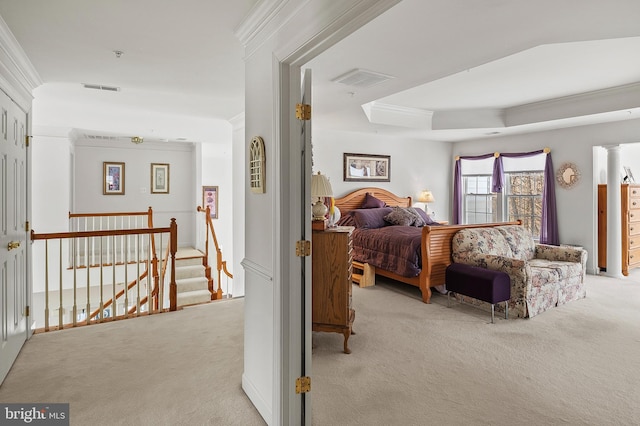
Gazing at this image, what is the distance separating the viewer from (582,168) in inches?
243

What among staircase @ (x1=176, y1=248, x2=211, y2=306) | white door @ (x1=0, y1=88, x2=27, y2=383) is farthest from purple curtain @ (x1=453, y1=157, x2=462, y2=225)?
white door @ (x1=0, y1=88, x2=27, y2=383)

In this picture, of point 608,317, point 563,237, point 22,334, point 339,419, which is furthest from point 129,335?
point 563,237

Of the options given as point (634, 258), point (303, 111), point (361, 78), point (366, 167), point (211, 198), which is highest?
point (361, 78)

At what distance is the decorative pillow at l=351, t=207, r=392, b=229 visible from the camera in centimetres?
601

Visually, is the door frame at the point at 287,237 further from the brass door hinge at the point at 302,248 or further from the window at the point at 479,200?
the window at the point at 479,200

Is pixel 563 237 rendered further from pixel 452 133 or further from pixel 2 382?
pixel 2 382

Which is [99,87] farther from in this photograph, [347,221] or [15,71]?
[347,221]

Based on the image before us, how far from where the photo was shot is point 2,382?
260cm

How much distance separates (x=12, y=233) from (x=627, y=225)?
807 centimetres

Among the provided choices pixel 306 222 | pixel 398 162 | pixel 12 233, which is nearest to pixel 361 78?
pixel 306 222

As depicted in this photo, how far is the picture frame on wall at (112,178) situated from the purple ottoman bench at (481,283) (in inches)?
273

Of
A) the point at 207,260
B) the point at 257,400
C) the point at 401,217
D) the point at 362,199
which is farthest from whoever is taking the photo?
the point at 207,260

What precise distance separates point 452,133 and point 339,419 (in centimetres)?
594

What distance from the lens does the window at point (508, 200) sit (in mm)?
7016
